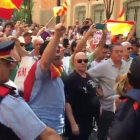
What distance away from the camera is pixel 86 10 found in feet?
109

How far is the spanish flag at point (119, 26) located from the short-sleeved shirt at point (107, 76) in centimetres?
463

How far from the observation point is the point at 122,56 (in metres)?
7.06

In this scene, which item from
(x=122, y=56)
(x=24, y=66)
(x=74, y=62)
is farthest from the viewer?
(x=122, y=56)

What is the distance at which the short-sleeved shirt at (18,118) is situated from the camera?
260 cm

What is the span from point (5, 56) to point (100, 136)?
424 cm

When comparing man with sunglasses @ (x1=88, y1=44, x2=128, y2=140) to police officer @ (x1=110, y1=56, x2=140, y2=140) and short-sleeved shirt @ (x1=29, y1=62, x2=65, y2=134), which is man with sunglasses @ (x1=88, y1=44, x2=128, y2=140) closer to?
short-sleeved shirt @ (x1=29, y1=62, x2=65, y2=134)

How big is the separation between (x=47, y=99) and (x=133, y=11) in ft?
75.7

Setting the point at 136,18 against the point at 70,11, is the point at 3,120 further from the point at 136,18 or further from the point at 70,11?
the point at 70,11

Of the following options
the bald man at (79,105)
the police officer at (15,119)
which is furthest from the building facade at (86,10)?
the police officer at (15,119)

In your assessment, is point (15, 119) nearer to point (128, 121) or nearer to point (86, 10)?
point (128, 121)

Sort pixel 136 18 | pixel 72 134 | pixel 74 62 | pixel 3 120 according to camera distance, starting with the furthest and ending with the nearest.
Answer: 1. pixel 136 18
2. pixel 74 62
3. pixel 72 134
4. pixel 3 120

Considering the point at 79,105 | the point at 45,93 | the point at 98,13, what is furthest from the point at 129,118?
the point at 98,13

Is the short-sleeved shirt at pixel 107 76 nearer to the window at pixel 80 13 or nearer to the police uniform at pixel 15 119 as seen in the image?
the police uniform at pixel 15 119

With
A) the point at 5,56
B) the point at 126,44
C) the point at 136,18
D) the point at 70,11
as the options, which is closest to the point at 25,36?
the point at 126,44
